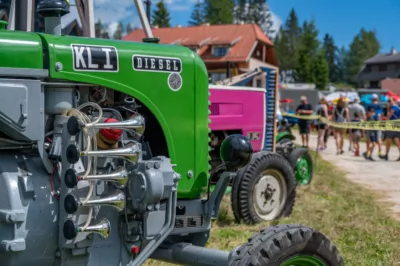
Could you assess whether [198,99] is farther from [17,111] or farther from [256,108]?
[256,108]

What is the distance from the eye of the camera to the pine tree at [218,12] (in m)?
73.2

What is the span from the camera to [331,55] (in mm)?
115812

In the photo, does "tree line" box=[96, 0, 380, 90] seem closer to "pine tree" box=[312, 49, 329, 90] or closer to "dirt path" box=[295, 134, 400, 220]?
"pine tree" box=[312, 49, 329, 90]

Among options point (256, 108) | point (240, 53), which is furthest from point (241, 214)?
point (240, 53)

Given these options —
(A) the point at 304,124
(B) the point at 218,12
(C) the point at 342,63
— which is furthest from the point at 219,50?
(C) the point at 342,63

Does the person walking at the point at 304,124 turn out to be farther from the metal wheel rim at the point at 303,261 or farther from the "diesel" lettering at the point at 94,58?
the "diesel" lettering at the point at 94,58

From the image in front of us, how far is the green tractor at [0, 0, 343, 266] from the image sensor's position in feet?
9.68

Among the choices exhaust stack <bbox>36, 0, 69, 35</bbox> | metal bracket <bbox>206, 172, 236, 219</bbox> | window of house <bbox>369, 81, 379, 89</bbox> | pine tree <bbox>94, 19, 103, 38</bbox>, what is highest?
window of house <bbox>369, 81, 379, 89</bbox>

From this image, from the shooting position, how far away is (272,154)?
6793 millimetres

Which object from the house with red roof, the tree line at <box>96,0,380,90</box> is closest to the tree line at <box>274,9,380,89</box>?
the tree line at <box>96,0,380,90</box>

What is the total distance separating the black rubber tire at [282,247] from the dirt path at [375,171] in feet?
13.2

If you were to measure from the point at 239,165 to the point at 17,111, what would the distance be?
1.37 metres

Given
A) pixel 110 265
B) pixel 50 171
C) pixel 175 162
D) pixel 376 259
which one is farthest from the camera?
pixel 376 259

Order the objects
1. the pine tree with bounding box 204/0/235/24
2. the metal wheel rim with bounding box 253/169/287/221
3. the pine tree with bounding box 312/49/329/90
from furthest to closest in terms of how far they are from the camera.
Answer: the pine tree with bounding box 312/49/329/90
the pine tree with bounding box 204/0/235/24
the metal wheel rim with bounding box 253/169/287/221
